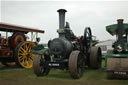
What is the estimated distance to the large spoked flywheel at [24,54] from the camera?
914 centimetres

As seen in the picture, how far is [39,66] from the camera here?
21.6ft

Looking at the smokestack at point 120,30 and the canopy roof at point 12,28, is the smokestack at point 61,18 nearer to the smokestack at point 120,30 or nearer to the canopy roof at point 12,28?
the smokestack at point 120,30

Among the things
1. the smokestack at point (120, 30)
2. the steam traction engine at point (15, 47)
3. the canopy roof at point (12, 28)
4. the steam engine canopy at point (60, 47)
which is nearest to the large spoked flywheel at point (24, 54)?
the steam traction engine at point (15, 47)

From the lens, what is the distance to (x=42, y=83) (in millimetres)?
5465

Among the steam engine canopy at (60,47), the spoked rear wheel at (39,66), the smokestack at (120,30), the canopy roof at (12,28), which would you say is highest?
the canopy roof at (12,28)

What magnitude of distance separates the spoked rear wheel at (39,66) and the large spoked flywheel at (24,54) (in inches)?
99.8

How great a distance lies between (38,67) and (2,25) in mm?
3613

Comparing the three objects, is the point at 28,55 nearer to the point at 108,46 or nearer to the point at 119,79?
the point at 119,79

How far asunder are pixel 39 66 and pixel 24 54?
3209 mm

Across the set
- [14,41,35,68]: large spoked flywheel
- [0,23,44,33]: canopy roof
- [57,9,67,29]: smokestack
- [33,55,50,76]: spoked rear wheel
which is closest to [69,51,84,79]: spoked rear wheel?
[33,55,50,76]: spoked rear wheel

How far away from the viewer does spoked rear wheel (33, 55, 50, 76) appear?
6.56 meters

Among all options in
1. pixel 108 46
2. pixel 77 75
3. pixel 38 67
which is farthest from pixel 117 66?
pixel 108 46

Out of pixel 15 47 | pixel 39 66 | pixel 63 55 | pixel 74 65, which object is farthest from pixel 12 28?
pixel 74 65

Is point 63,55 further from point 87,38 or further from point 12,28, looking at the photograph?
point 12,28
